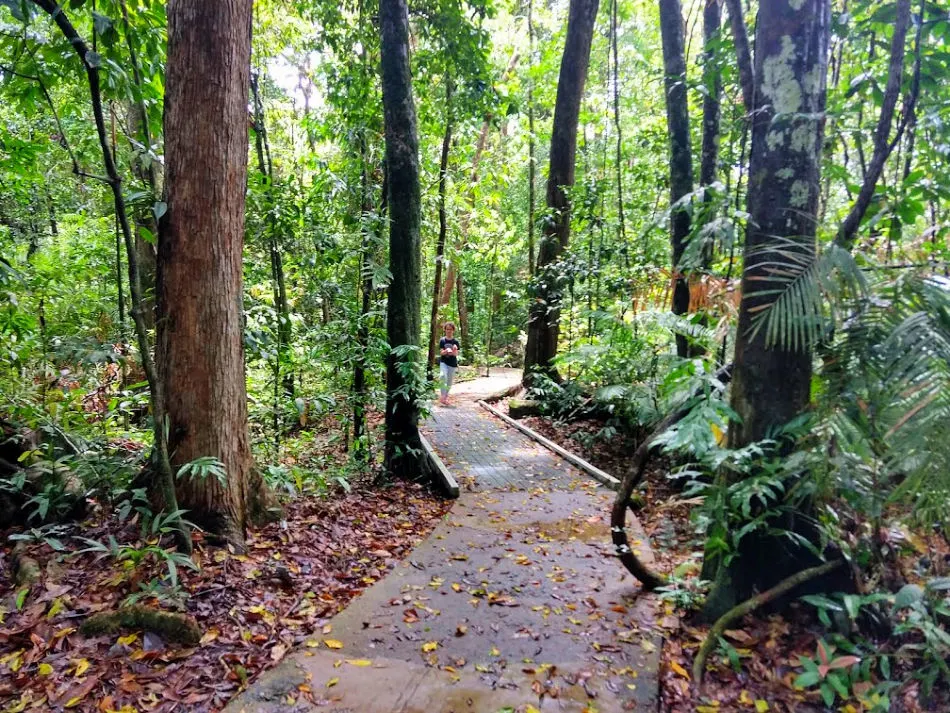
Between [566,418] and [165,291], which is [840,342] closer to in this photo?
[165,291]

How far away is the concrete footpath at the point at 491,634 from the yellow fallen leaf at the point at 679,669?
0.37 ft

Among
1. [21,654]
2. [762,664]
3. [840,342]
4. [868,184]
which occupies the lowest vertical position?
[762,664]

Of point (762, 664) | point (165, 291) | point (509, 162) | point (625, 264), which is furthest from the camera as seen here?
point (509, 162)

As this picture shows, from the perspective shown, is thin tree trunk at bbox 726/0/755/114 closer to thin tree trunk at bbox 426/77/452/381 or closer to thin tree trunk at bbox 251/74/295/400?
thin tree trunk at bbox 251/74/295/400

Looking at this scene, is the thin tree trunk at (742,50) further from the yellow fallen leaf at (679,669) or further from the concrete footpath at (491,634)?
the yellow fallen leaf at (679,669)

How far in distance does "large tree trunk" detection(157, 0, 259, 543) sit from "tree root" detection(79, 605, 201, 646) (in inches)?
38.1

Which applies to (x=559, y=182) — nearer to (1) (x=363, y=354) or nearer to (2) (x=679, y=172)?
(2) (x=679, y=172)

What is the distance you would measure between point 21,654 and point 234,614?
1.06 m

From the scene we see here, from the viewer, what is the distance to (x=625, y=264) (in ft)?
33.5

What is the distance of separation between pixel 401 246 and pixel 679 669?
5.23 meters

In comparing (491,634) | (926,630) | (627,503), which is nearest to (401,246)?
(627,503)

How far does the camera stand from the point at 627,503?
4.11m

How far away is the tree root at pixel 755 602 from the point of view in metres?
3.25

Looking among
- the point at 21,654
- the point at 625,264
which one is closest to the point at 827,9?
the point at 21,654
